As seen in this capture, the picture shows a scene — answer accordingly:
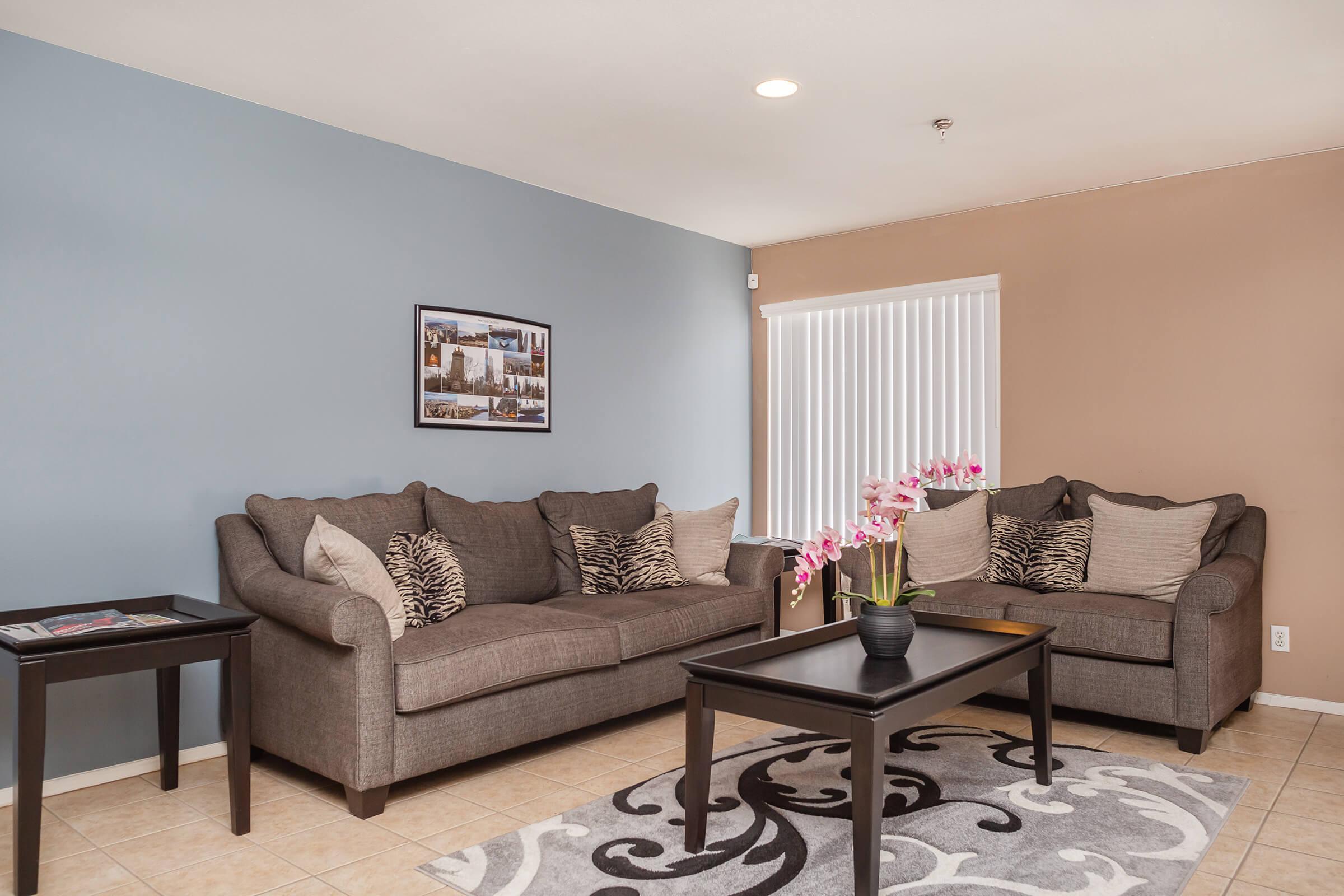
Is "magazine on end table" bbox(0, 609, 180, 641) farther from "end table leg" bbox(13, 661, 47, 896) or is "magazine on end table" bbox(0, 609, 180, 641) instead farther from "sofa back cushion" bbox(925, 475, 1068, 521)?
"sofa back cushion" bbox(925, 475, 1068, 521)

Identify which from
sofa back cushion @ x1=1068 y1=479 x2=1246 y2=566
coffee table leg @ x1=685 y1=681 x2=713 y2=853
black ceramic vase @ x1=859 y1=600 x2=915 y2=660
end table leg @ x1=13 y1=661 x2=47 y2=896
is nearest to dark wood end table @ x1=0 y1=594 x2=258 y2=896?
end table leg @ x1=13 y1=661 x2=47 y2=896

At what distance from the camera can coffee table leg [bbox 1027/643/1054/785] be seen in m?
3.08

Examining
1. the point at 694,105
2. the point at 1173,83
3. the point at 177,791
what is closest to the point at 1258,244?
the point at 1173,83

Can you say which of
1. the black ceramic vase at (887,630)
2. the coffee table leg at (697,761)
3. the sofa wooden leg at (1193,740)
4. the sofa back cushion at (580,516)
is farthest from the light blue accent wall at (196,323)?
the sofa wooden leg at (1193,740)

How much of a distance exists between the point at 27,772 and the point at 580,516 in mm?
2519

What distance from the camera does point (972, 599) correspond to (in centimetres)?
408

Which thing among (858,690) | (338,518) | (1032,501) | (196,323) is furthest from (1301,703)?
(196,323)

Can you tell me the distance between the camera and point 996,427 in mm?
5125

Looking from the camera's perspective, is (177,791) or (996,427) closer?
(177,791)

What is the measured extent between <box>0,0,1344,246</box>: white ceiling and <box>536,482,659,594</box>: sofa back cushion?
5.23 ft

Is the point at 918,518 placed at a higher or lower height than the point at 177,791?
higher

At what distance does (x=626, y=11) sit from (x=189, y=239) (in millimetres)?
1846

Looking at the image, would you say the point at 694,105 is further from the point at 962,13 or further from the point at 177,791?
the point at 177,791

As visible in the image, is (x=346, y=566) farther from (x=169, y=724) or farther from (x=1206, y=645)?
(x=1206, y=645)
